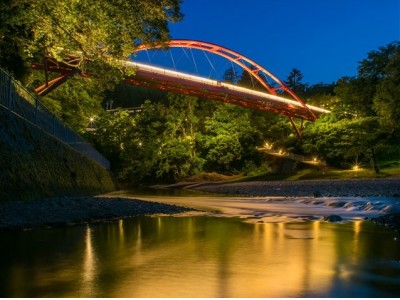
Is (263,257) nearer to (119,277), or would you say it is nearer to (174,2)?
(119,277)

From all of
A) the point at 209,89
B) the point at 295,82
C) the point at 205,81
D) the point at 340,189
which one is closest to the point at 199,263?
the point at 340,189

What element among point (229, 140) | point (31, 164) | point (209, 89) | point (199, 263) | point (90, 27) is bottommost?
point (199, 263)

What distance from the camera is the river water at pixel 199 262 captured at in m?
3.37

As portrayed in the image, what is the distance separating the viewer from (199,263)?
4.41 m

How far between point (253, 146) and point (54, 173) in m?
36.8

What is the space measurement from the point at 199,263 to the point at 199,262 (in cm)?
5

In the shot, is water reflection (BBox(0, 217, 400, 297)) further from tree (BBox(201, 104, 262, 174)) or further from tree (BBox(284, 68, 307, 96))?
tree (BBox(284, 68, 307, 96))

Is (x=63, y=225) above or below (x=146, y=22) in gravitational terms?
below

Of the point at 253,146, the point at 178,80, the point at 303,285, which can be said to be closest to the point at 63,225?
the point at 303,285

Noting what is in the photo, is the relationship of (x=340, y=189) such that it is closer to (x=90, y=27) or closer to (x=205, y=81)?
(x=90, y=27)

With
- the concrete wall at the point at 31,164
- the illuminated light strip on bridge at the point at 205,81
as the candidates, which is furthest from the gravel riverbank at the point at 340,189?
the illuminated light strip on bridge at the point at 205,81

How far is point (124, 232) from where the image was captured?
267 inches

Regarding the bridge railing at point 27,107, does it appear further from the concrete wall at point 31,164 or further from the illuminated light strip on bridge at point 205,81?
the illuminated light strip on bridge at point 205,81

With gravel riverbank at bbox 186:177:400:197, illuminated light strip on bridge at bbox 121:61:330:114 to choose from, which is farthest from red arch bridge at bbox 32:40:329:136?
gravel riverbank at bbox 186:177:400:197
